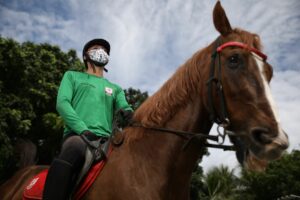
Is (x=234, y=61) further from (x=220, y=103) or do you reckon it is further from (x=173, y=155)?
(x=173, y=155)

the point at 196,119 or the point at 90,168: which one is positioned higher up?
the point at 196,119

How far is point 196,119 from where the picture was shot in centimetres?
334

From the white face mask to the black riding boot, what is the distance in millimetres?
1379

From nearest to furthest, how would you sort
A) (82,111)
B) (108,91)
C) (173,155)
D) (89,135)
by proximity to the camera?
(173,155) < (89,135) < (82,111) < (108,91)

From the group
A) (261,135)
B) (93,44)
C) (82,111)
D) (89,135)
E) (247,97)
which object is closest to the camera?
(261,135)

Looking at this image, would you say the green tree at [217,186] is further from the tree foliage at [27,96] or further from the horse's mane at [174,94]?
the horse's mane at [174,94]

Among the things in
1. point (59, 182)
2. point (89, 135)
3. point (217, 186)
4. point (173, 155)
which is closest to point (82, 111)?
point (89, 135)

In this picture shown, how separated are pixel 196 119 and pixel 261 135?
2.46 feet

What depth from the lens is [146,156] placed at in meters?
3.39

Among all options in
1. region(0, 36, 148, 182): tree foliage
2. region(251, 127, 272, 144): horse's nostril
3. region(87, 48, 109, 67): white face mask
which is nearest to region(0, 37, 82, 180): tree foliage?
region(0, 36, 148, 182): tree foliage

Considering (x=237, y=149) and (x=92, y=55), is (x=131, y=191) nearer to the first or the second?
(x=237, y=149)

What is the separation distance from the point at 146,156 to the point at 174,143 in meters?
0.31

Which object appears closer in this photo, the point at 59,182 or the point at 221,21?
the point at 221,21

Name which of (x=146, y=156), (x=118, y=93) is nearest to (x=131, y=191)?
(x=146, y=156)
